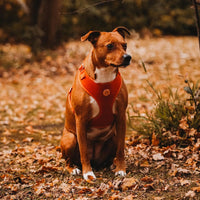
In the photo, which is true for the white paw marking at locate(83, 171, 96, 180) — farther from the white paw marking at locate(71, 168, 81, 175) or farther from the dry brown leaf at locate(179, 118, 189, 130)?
the dry brown leaf at locate(179, 118, 189, 130)

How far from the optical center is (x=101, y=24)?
14.8 metres

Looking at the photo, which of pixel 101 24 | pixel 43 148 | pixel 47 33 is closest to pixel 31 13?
pixel 47 33

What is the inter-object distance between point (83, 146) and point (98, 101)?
525 millimetres

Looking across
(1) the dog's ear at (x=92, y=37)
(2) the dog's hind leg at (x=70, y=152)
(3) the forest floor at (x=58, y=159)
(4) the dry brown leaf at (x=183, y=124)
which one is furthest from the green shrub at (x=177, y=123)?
(1) the dog's ear at (x=92, y=37)

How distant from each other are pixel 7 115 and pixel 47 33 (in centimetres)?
501

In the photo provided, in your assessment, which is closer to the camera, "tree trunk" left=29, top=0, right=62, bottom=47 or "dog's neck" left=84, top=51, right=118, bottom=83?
"dog's neck" left=84, top=51, right=118, bottom=83

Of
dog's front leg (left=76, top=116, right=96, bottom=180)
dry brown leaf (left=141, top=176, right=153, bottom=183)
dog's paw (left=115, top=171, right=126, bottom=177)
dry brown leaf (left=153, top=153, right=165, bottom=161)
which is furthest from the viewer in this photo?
dry brown leaf (left=153, top=153, right=165, bottom=161)

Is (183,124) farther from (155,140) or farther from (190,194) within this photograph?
(190,194)

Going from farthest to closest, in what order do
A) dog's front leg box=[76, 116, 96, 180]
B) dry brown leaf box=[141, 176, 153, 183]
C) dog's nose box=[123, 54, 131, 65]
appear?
1. dog's front leg box=[76, 116, 96, 180]
2. dry brown leaf box=[141, 176, 153, 183]
3. dog's nose box=[123, 54, 131, 65]

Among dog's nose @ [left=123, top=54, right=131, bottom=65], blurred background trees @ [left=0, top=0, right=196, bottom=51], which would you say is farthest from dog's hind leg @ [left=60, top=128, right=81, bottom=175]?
blurred background trees @ [left=0, top=0, right=196, bottom=51]

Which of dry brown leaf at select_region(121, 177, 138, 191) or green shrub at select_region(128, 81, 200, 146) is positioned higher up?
green shrub at select_region(128, 81, 200, 146)

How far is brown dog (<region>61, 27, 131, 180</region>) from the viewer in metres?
3.16

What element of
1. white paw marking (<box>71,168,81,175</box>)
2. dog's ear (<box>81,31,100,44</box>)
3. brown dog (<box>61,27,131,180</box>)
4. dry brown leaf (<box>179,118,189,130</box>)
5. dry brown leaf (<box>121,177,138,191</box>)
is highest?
dog's ear (<box>81,31,100,44</box>)

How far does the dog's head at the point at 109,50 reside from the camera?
3.03m
